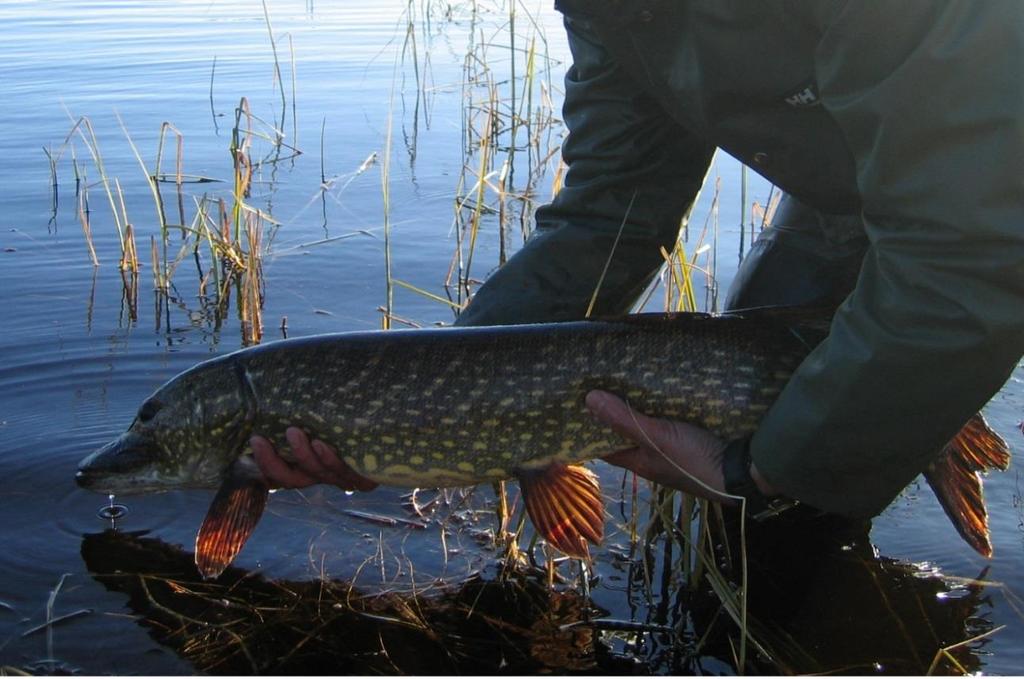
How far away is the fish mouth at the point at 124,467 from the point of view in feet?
9.97

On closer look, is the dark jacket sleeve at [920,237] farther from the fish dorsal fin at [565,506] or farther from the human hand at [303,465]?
the human hand at [303,465]

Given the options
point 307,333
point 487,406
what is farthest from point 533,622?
point 307,333

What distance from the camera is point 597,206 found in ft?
10.3

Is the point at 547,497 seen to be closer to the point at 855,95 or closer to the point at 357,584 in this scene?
the point at 357,584

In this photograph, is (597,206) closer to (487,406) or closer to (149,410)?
(487,406)

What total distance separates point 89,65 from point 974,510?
8.82 m

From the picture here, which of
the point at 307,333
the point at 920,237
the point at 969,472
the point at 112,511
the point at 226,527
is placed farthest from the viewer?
the point at 307,333

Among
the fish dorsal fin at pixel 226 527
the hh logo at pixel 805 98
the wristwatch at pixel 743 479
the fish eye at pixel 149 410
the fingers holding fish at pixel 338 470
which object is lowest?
the fish dorsal fin at pixel 226 527

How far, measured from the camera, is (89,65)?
9.63 metres

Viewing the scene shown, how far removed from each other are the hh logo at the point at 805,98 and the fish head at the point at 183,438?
1470 mm

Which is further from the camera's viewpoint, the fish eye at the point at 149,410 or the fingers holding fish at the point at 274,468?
the fish eye at the point at 149,410

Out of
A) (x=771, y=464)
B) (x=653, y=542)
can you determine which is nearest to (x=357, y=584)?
(x=653, y=542)

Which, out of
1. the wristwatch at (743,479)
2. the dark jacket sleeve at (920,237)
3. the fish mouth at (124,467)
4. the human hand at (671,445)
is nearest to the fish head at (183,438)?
the fish mouth at (124,467)

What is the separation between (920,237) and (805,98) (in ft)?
1.97
